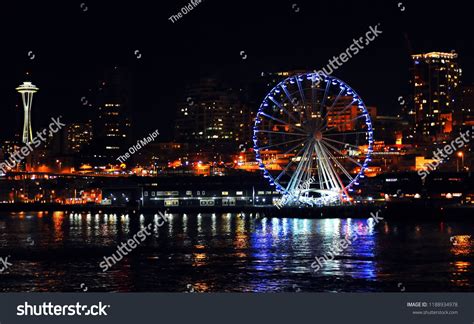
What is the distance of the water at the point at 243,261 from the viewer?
27.1 m

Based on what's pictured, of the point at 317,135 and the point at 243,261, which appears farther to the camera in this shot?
the point at 317,135

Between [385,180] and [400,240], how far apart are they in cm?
4510

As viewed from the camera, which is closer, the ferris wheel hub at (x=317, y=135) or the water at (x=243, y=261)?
the water at (x=243, y=261)

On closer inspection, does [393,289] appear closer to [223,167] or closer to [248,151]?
[223,167]

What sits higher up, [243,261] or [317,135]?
[317,135]

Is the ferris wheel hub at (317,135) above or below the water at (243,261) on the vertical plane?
above

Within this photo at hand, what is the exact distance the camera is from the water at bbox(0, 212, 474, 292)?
2714cm

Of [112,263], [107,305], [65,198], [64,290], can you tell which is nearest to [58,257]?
[112,263]

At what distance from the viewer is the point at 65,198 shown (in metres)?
120

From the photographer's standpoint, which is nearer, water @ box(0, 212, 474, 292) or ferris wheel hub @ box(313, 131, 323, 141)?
Answer: water @ box(0, 212, 474, 292)

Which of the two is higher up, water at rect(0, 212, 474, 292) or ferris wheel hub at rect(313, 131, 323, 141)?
ferris wheel hub at rect(313, 131, 323, 141)

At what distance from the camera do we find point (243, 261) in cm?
3475

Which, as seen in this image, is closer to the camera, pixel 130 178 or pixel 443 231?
pixel 443 231

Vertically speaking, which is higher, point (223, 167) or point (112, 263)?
point (223, 167)
